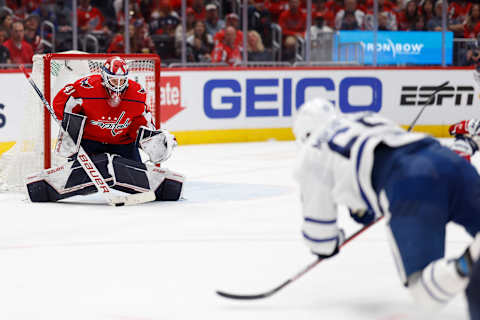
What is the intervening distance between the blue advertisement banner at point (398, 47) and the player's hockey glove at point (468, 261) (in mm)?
7930

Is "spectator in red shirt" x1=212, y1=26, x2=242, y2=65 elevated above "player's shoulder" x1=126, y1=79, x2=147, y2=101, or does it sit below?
above

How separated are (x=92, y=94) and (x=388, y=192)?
336cm

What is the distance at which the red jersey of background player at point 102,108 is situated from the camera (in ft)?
18.9

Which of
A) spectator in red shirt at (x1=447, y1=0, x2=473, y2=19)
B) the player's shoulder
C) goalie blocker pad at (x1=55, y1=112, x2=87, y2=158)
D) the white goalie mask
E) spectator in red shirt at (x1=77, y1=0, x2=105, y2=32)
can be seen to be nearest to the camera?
the white goalie mask

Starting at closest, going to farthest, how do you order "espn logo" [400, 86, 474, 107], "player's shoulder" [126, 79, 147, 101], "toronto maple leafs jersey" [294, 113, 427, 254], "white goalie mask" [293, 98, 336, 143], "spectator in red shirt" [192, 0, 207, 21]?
"toronto maple leafs jersey" [294, 113, 427, 254] → "white goalie mask" [293, 98, 336, 143] → "player's shoulder" [126, 79, 147, 101] → "spectator in red shirt" [192, 0, 207, 21] → "espn logo" [400, 86, 474, 107]

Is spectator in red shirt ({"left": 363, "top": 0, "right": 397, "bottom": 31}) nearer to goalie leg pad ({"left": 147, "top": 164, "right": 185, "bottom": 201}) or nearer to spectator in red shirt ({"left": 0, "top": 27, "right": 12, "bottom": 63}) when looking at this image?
spectator in red shirt ({"left": 0, "top": 27, "right": 12, "bottom": 63})

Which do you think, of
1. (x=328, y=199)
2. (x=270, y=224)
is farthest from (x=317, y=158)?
(x=270, y=224)

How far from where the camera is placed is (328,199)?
288 cm

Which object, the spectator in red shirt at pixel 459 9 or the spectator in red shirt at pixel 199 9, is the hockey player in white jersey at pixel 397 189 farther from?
the spectator in red shirt at pixel 459 9

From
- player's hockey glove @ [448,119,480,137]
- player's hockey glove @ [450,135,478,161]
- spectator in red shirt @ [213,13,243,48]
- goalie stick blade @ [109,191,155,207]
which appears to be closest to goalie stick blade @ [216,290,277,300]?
player's hockey glove @ [450,135,478,161]

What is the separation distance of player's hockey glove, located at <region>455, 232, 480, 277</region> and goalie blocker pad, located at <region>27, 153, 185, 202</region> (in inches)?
133

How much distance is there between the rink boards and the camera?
971 cm

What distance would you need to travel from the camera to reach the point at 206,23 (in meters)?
9.75

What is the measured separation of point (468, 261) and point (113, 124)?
11.9ft
